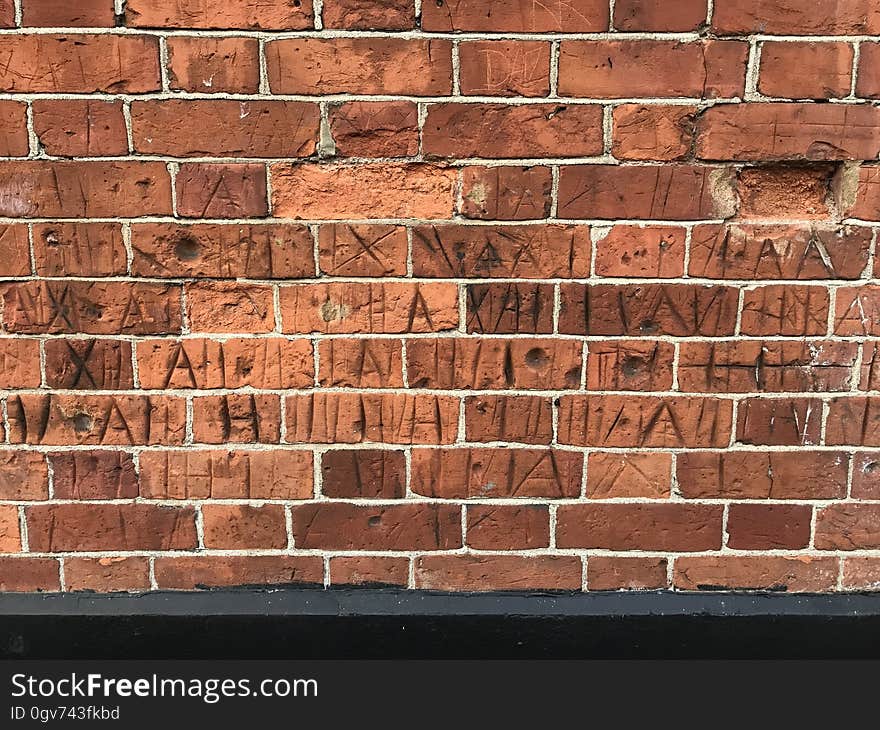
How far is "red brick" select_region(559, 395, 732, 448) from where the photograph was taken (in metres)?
1.75

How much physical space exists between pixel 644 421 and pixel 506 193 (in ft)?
2.07

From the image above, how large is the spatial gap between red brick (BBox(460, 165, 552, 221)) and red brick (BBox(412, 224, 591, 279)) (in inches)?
1.3

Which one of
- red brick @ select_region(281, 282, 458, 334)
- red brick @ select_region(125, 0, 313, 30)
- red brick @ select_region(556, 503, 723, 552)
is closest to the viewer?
red brick @ select_region(125, 0, 313, 30)

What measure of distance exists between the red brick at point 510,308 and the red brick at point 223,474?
0.53 m

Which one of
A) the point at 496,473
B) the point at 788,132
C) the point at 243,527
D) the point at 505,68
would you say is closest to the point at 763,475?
the point at 496,473

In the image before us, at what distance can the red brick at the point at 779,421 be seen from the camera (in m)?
1.75

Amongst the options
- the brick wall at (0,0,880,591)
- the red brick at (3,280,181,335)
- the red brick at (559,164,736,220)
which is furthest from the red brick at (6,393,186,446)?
the red brick at (559,164,736,220)

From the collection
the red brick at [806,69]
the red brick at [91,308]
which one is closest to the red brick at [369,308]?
the red brick at [91,308]

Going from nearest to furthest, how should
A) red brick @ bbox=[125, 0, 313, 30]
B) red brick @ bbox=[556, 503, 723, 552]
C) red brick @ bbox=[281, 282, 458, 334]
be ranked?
1. red brick @ bbox=[125, 0, 313, 30]
2. red brick @ bbox=[281, 282, 458, 334]
3. red brick @ bbox=[556, 503, 723, 552]

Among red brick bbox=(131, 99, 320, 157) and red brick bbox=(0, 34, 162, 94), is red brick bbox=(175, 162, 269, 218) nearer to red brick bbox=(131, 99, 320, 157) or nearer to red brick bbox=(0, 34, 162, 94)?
red brick bbox=(131, 99, 320, 157)

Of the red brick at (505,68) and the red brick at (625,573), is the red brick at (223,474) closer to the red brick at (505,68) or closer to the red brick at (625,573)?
the red brick at (625,573)

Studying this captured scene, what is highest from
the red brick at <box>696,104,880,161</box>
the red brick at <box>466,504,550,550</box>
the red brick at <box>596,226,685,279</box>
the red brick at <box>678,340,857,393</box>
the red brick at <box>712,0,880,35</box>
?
the red brick at <box>712,0,880,35</box>

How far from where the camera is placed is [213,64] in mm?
1606

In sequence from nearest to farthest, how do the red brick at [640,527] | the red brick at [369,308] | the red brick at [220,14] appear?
the red brick at [220,14], the red brick at [369,308], the red brick at [640,527]
